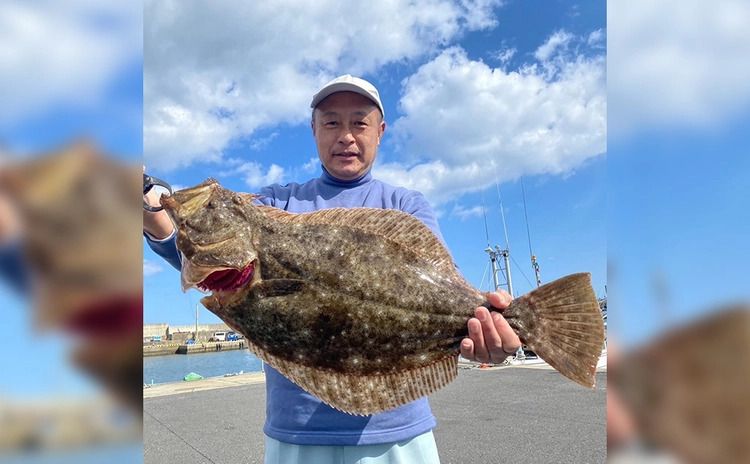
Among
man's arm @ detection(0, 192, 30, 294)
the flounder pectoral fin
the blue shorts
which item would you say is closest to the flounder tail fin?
the blue shorts

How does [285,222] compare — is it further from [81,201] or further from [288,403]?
[81,201]

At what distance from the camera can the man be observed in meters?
2.30

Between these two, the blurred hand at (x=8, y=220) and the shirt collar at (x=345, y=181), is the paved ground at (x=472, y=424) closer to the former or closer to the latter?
the shirt collar at (x=345, y=181)

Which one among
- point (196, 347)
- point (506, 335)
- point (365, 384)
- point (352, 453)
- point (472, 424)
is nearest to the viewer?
point (506, 335)

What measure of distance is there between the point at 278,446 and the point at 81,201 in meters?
1.87

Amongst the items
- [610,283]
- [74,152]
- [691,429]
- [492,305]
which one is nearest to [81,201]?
[74,152]

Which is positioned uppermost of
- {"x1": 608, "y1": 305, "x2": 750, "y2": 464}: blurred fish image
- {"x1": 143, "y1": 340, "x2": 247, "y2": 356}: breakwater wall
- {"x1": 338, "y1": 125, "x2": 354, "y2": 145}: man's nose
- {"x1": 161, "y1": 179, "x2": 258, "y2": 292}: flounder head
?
{"x1": 338, "y1": 125, "x2": 354, "y2": 145}: man's nose

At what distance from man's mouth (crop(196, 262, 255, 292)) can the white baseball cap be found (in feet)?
3.62

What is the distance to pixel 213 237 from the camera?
2.11 m

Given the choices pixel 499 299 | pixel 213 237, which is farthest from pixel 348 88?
pixel 499 299

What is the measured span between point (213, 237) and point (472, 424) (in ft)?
25.0

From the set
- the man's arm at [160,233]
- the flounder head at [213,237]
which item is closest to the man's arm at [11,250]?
the flounder head at [213,237]

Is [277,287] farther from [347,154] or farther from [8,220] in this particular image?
[8,220]

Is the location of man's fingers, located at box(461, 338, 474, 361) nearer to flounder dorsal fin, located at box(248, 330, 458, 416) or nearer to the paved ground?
flounder dorsal fin, located at box(248, 330, 458, 416)
